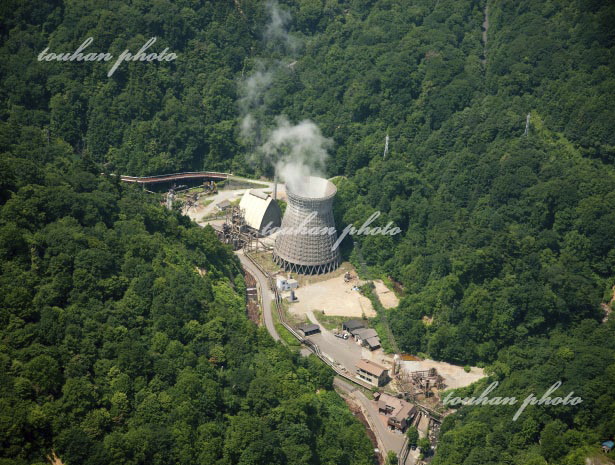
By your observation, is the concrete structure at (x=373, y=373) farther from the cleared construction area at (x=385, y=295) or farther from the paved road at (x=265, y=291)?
the cleared construction area at (x=385, y=295)

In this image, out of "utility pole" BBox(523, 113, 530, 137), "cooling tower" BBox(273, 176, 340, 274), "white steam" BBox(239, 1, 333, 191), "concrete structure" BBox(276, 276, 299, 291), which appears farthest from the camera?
"white steam" BBox(239, 1, 333, 191)

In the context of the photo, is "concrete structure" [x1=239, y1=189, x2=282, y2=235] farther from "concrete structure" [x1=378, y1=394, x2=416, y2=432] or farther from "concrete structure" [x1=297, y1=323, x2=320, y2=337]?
"concrete structure" [x1=378, y1=394, x2=416, y2=432]

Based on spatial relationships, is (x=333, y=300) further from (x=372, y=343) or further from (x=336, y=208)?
(x=336, y=208)

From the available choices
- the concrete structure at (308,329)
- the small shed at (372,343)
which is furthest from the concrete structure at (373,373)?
the concrete structure at (308,329)

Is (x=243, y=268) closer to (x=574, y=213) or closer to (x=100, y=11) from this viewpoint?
(x=574, y=213)

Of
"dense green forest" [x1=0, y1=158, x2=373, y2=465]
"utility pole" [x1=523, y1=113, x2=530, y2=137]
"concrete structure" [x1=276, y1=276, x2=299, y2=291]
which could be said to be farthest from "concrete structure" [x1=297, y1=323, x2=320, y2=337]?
"utility pole" [x1=523, y1=113, x2=530, y2=137]

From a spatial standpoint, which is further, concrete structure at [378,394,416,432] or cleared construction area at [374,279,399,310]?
cleared construction area at [374,279,399,310]
